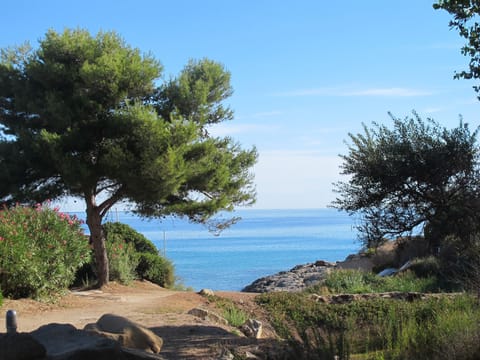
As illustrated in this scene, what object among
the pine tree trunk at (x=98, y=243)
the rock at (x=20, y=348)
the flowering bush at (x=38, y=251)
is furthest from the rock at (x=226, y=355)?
the pine tree trunk at (x=98, y=243)

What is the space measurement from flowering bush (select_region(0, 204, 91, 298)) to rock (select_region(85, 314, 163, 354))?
5.12 metres

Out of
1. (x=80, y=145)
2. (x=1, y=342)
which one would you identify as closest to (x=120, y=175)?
(x=80, y=145)

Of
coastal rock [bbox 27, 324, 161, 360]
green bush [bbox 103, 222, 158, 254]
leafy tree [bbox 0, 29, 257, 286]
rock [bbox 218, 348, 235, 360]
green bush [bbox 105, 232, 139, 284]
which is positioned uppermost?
leafy tree [bbox 0, 29, 257, 286]

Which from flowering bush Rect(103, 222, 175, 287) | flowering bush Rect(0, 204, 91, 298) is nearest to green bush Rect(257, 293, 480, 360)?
flowering bush Rect(0, 204, 91, 298)

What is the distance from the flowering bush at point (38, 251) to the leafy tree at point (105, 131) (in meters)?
2.45

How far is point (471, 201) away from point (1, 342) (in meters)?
13.9

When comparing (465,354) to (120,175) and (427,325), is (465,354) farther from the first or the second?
(120,175)

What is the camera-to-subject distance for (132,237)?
70.6 ft

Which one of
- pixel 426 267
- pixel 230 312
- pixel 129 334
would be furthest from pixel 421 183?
pixel 129 334

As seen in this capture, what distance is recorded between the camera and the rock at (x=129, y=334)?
7801 mm

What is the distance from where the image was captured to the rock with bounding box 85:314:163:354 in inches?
307

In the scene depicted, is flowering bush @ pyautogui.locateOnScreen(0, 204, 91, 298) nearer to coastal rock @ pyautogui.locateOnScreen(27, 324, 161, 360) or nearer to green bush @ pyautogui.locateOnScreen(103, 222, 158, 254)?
coastal rock @ pyautogui.locateOnScreen(27, 324, 161, 360)

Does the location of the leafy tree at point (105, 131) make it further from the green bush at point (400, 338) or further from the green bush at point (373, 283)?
the green bush at point (400, 338)

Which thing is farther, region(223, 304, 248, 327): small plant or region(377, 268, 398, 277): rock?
region(377, 268, 398, 277): rock
